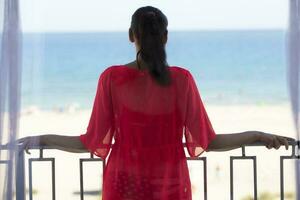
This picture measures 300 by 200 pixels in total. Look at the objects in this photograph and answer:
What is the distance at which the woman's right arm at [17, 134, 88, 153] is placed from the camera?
2066 millimetres

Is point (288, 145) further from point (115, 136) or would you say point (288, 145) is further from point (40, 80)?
point (40, 80)

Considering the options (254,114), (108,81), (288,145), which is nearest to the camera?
(108,81)

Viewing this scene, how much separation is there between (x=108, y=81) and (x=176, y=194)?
1.60ft

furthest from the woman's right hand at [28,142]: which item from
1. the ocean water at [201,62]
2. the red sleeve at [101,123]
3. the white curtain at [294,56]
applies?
the ocean water at [201,62]

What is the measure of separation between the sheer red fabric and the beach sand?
1.64 feet

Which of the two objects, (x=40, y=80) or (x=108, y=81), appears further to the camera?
(x=40, y=80)

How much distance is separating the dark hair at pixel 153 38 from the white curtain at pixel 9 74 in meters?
0.60

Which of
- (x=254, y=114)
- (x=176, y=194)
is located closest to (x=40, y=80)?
(x=176, y=194)

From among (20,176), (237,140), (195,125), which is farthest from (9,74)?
(237,140)

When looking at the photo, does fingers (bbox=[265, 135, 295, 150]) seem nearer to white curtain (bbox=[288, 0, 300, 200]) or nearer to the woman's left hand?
the woman's left hand

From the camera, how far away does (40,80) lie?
2.28 m

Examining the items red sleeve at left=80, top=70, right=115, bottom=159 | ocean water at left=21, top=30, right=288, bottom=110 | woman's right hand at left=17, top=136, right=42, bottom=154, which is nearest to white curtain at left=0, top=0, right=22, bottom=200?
woman's right hand at left=17, top=136, right=42, bottom=154

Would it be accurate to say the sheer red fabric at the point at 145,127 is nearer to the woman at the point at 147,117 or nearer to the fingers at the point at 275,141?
the woman at the point at 147,117

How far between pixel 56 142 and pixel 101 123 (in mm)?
242
